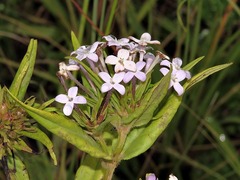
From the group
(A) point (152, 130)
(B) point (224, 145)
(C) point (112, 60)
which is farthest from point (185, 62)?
(C) point (112, 60)

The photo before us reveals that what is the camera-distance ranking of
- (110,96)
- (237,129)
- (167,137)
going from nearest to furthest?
(110,96) < (167,137) < (237,129)

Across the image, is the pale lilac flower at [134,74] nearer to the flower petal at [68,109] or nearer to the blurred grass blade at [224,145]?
the flower petal at [68,109]

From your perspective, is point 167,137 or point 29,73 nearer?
point 29,73

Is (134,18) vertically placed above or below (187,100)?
above

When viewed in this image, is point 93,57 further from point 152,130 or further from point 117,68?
point 152,130

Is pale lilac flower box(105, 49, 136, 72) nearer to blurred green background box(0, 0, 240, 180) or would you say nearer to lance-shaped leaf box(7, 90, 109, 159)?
lance-shaped leaf box(7, 90, 109, 159)

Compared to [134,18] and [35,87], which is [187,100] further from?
[35,87]

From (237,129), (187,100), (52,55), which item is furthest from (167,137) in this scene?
(52,55)
